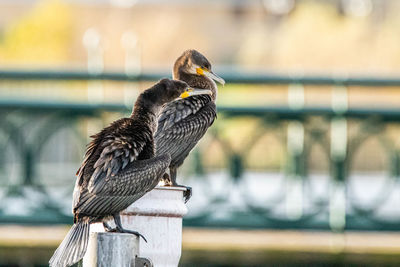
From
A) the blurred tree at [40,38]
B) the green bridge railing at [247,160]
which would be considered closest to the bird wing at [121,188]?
the green bridge railing at [247,160]

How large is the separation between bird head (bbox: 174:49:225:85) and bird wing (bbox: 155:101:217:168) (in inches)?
14.0

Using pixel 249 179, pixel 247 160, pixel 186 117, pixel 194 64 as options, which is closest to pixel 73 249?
pixel 186 117

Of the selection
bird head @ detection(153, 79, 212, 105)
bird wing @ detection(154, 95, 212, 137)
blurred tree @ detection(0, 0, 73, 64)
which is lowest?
bird head @ detection(153, 79, 212, 105)

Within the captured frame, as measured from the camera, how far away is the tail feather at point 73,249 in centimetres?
738

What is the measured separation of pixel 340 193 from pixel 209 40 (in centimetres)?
7828

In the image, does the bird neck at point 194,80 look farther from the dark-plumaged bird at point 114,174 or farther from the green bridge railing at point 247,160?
the green bridge railing at point 247,160

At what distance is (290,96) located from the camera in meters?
17.6

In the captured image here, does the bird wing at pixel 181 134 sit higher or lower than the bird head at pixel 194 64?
lower

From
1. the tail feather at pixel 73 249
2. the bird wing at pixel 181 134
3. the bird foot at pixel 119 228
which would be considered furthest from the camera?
the bird wing at pixel 181 134

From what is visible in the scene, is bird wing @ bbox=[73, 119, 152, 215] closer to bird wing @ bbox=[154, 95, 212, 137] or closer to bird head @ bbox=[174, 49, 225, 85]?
bird wing @ bbox=[154, 95, 212, 137]

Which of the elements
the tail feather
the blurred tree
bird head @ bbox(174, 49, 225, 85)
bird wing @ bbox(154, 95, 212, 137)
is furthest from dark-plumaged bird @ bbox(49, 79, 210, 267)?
the blurred tree

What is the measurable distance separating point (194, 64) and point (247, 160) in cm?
726

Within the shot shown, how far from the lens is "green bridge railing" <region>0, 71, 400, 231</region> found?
16.9 m

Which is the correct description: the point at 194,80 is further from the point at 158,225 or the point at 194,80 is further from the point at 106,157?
the point at 106,157
